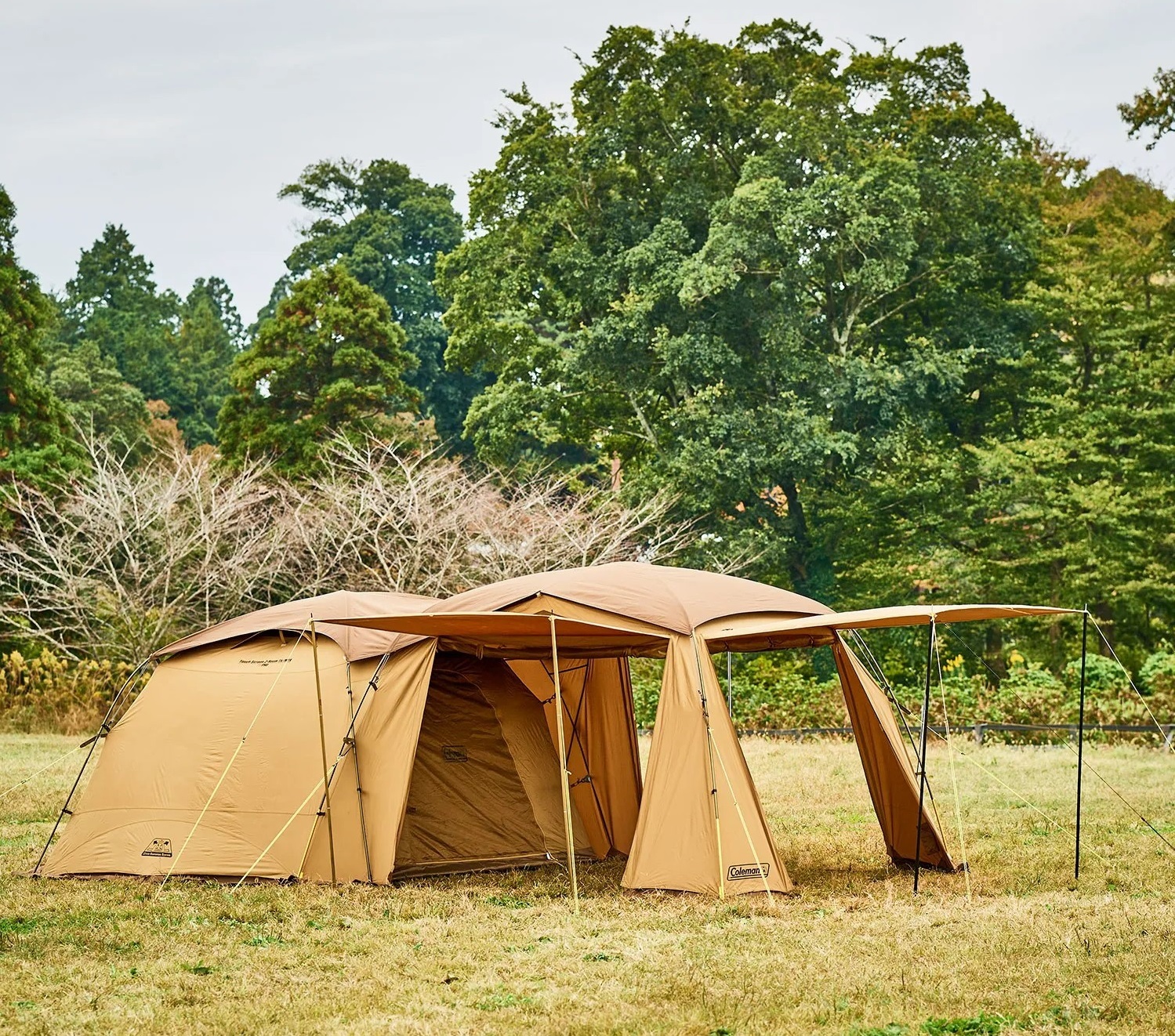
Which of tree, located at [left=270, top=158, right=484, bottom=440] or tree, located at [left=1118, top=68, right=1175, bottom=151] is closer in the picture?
tree, located at [left=1118, top=68, right=1175, bottom=151]

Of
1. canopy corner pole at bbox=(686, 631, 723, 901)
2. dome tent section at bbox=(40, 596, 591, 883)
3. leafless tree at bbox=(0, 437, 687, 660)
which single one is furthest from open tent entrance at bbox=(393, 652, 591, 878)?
leafless tree at bbox=(0, 437, 687, 660)

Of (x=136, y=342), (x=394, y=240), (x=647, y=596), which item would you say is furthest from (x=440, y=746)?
(x=136, y=342)

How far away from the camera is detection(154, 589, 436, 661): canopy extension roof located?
30.3ft

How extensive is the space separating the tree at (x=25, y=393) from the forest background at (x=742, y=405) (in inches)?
3.6

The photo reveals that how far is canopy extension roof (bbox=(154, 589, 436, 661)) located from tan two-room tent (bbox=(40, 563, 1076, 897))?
19mm

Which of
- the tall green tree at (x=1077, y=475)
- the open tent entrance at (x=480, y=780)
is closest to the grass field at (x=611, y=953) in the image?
the open tent entrance at (x=480, y=780)

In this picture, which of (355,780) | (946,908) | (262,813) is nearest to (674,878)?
(946,908)

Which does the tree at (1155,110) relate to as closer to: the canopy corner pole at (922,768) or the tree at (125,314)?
A: the canopy corner pole at (922,768)

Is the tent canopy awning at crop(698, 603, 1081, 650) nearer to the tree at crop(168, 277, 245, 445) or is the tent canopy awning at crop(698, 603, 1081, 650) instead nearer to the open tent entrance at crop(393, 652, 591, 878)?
the open tent entrance at crop(393, 652, 591, 878)

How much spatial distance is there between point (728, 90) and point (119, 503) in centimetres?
1390

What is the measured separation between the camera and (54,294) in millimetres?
49500

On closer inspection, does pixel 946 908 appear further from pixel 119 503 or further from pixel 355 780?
pixel 119 503

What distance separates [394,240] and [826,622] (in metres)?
36.7

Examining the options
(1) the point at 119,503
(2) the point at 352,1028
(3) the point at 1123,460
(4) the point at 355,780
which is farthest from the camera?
(3) the point at 1123,460
